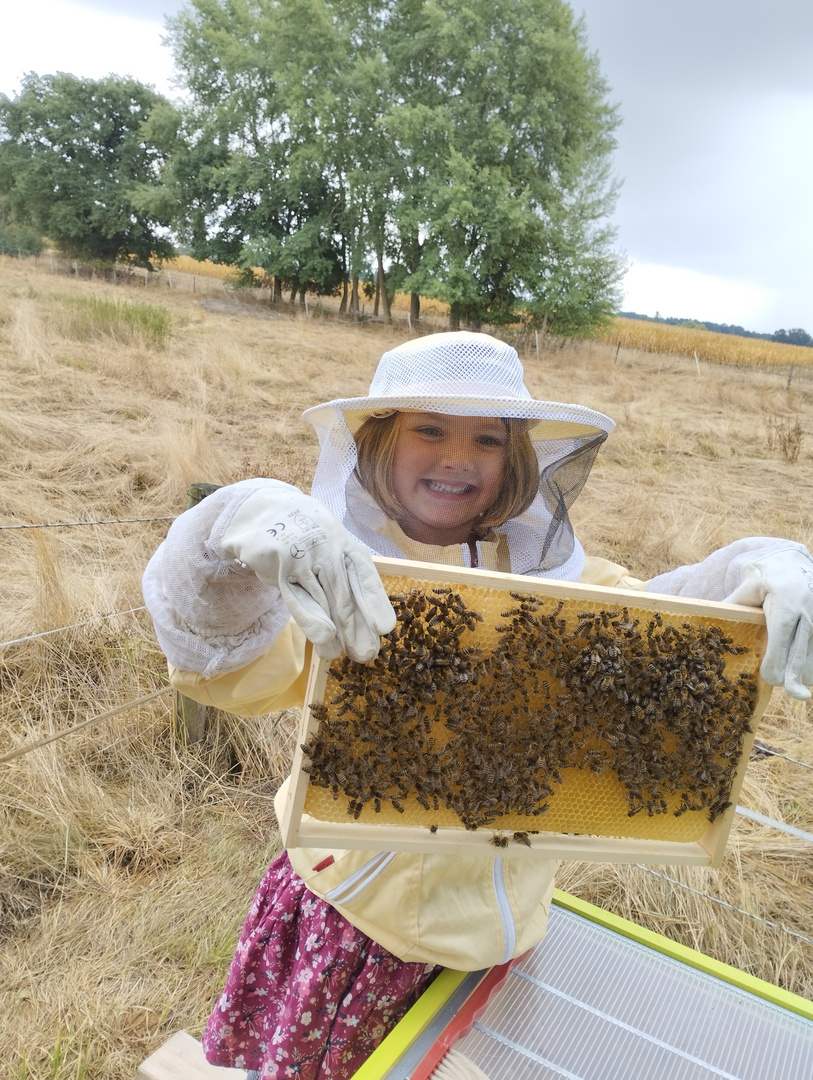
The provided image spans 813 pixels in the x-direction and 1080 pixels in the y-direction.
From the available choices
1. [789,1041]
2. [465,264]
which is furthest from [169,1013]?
[465,264]

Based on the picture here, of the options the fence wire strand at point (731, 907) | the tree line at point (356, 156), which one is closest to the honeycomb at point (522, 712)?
the fence wire strand at point (731, 907)

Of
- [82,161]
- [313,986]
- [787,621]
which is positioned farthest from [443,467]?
[82,161]

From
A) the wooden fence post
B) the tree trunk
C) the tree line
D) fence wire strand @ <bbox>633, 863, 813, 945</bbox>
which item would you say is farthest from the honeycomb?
the tree trunk

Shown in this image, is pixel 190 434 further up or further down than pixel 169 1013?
further up

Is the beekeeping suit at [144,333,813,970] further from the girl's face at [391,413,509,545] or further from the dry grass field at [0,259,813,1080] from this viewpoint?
the dry grass field at [0,259,813,1080]

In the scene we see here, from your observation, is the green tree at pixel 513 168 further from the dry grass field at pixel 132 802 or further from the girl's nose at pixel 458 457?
the girl's nose at pixel 458 457

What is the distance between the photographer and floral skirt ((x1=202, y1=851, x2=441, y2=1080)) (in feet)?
5.82

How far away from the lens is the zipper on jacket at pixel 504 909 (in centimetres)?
168

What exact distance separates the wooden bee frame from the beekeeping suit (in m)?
0.11

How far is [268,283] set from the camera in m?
35.0

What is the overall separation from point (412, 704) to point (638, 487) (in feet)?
27.0

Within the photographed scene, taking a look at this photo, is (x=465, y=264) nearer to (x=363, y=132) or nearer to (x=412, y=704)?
(x=363, y=132)

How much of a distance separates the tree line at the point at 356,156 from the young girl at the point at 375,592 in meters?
26.3

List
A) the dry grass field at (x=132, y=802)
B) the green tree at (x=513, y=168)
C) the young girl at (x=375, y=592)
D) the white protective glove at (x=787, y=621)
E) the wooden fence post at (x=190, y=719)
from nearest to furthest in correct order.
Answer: the young girl at (x=375, y=592)
the white protective glove at (x=787, y=621)
the dry grass field at (x=132, y=802)
the wooden fence post at (x=190, y=719)
the green tree at (x=513, y=168)
